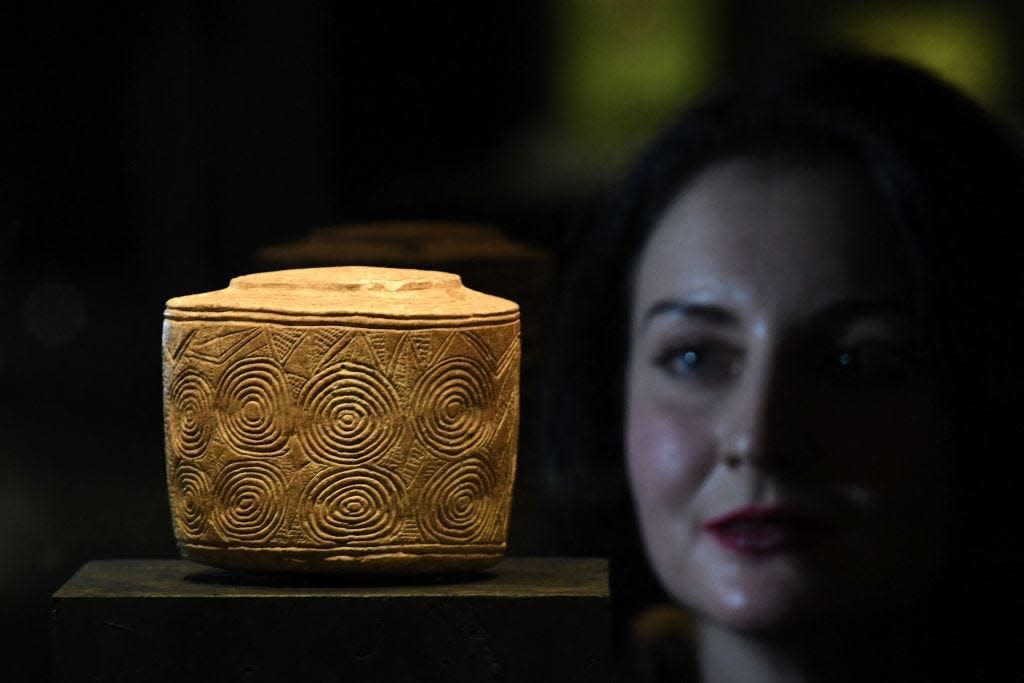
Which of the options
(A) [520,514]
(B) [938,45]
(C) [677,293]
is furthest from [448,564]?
(B) [938,45]

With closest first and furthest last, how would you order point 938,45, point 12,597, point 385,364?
point 385,364, point 938,45, point 12,597

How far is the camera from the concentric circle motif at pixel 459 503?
11.2 ft

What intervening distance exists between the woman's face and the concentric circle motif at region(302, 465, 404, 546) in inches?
19.7

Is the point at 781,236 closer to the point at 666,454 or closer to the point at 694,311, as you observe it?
the point at 694,311

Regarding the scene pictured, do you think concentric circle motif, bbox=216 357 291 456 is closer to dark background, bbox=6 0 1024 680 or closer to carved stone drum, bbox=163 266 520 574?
carved stone drum, bbox=163 266 520 574

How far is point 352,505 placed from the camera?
3373 mm

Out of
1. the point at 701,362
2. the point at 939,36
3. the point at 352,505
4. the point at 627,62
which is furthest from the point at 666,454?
the point at 939,36

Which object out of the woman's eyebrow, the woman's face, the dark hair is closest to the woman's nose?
the woman's face

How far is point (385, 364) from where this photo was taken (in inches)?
132

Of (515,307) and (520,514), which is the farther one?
(520,514)

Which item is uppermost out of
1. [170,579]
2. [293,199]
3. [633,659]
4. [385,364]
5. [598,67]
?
[598,67]

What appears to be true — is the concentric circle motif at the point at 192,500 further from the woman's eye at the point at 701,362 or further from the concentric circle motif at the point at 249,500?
the woman's eye at the point at 701,362

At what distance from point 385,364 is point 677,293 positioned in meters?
0.55

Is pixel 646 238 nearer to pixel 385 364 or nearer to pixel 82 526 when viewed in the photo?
pixel 385 364
